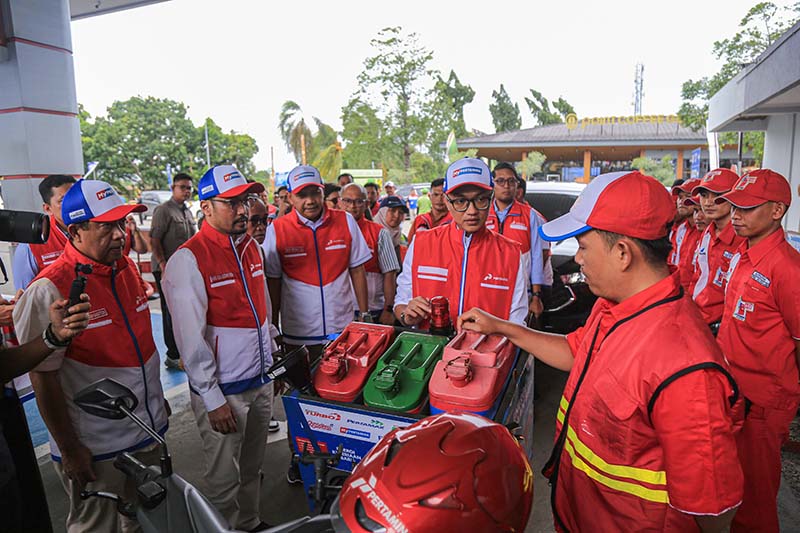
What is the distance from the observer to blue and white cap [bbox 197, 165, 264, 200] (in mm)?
2615

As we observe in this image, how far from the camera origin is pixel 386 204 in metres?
5.76

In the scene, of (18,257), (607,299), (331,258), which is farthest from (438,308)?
(18,257)

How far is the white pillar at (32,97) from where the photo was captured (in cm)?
496

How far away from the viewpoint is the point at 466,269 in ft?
9.23

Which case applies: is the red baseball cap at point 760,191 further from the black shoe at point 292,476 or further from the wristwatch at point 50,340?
the wristwatch at point 50,340

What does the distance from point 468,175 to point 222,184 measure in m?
1.35

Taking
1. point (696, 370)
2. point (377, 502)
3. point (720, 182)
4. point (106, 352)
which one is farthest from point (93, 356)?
point (720, 182)

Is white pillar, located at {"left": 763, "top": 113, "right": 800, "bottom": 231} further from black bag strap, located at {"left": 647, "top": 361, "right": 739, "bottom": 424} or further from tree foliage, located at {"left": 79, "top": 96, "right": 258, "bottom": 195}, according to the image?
tree foliage, located at {"left": 79, "top": 96, "right": 258, "bottom": 195}

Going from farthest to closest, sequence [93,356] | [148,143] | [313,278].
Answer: [148,143] < [313,278] < [93,356]

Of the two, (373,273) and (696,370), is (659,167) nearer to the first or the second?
(373,273)

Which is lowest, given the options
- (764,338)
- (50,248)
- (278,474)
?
(278,474)

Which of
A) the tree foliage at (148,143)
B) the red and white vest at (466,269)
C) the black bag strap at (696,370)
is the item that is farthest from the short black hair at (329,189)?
the tree foliage at (148,143)

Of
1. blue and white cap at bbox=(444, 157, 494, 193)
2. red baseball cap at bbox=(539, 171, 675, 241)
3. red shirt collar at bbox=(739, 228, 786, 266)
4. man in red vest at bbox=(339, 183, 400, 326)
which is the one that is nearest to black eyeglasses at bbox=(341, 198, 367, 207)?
man in red vest at bbox=(339, 183, 400, 326)

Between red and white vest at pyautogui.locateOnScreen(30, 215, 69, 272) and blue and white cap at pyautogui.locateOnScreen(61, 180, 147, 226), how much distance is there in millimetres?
1485
